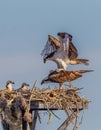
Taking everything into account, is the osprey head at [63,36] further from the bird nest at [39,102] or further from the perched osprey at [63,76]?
the bird nest at [39,102]

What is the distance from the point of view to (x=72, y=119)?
96.3ft

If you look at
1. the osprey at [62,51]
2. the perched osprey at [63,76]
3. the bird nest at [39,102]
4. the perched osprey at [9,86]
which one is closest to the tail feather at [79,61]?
the osprey at [62,51]

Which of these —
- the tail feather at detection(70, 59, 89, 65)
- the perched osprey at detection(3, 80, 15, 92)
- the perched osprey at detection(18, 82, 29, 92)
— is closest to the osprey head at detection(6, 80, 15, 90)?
the perched osprey at detection(3, 80, 15, 92)

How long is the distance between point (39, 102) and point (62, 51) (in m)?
2.52

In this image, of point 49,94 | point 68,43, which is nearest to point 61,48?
point 68,43

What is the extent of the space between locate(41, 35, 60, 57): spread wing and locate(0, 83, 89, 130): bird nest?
1.82m

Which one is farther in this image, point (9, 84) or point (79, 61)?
point (9, 84)

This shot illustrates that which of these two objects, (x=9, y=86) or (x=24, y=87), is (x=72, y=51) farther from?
(x=9, y=86)

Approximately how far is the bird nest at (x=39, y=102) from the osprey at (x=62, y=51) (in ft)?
5.08

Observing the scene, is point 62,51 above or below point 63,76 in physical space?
above

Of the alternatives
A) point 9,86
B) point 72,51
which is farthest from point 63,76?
point 9,86

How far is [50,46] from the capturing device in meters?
30.6

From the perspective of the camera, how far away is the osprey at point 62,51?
99.2 ft

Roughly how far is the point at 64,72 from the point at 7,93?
199 cm
